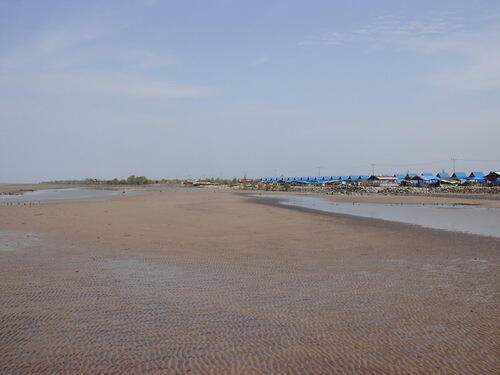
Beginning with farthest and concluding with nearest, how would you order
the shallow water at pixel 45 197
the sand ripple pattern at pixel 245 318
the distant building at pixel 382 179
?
the distant building at pixel 382 179 → the shallow water at pixel 45 197 → the sand ripple pattern at pixel 245 318

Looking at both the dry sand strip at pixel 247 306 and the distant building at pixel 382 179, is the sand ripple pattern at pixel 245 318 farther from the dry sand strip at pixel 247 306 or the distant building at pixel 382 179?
the distant building at pixel 382 179

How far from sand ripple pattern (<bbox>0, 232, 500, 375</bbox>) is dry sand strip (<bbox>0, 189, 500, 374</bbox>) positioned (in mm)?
22

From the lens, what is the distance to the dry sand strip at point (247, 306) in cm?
467

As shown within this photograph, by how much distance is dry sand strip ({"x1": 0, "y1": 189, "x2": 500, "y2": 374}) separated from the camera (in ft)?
15.3

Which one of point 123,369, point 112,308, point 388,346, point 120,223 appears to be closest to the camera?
point 123,369

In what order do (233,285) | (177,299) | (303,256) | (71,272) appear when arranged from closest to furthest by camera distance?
(177,299) → (233,285) → (71,272) → (303,256)

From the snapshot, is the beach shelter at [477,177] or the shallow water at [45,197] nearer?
the shallow water at [45,197]

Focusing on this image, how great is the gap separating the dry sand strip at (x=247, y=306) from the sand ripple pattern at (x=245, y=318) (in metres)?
0.02

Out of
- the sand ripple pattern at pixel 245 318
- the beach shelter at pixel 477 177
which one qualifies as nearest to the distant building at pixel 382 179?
the beach shelter at pixel 477 177

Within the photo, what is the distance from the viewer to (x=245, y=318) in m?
6.04

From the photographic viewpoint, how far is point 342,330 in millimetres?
5582

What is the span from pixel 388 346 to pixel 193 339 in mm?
2351

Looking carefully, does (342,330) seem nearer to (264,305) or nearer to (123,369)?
(264,305)

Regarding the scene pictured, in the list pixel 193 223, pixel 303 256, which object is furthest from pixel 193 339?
pixel 193 223
